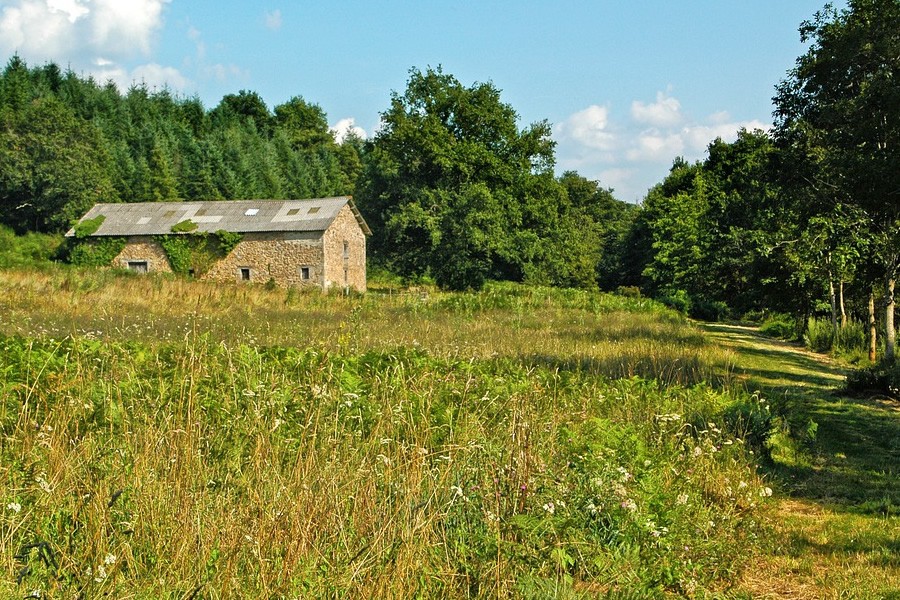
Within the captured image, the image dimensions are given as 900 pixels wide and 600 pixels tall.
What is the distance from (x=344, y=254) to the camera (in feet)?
147

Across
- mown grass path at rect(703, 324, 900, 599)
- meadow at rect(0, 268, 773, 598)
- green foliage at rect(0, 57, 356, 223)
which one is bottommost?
mown grass path at rect(703, 324, 900, 599)

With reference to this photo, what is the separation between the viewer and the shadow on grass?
284 inches

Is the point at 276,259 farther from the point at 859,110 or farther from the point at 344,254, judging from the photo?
the point at 859,110

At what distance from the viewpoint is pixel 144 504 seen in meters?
4.14

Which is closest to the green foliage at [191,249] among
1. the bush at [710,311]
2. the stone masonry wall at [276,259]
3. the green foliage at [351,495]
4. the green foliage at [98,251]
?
the stone masonry wall at [276,259]

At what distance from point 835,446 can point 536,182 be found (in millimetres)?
45343

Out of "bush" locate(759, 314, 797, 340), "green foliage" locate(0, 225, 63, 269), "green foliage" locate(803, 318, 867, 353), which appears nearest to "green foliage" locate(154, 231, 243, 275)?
"green foliage" locate(0, 225, 63, 269)

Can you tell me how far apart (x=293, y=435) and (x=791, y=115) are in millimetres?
15301

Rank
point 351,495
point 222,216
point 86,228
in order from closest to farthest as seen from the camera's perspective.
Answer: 1. point 351,495
2. point 86,228
3. point 222,216

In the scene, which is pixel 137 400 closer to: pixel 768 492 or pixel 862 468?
pixel 768 492

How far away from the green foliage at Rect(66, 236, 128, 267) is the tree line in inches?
619

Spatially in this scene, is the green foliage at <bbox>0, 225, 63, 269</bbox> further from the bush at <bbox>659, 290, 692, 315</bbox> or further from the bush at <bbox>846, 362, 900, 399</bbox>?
the bush at <bbox>846, 362, 900, 399</bbox>

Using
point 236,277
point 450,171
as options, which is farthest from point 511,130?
point 236,277

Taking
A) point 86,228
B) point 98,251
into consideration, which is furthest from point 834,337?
point 86,228
